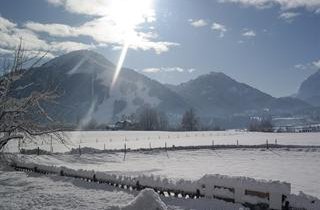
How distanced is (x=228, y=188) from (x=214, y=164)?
92.7ft

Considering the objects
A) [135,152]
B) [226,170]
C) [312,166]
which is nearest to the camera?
[226,170]

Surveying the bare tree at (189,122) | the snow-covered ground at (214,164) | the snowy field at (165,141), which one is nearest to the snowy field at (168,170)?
the snow-covered ground at (214,164)

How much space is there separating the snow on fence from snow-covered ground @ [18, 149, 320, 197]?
9.15 m

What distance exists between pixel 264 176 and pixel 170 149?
3335cm

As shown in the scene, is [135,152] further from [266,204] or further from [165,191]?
[266,204]

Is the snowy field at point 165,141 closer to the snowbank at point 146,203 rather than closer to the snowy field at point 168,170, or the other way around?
the snowy field at point 168,170

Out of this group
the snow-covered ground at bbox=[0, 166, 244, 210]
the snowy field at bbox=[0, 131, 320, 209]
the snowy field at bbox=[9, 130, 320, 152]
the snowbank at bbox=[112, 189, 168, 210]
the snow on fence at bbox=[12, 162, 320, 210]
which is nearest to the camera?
the snowbank at bbox=[112, 189, 168, 210]

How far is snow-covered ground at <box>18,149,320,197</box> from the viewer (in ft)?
123

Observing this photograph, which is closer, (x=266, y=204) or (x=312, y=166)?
(x=266, y=204)

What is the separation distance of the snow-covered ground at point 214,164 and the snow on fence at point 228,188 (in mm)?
9148

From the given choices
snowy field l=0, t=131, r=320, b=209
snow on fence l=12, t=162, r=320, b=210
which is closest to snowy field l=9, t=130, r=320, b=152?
snowy field l=0, t=131, r=320, b=209

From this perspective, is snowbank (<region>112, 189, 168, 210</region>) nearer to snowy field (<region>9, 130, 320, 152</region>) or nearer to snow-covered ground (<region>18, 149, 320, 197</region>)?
snow-covered ground (<region>18, 149, 320, 197</region>)

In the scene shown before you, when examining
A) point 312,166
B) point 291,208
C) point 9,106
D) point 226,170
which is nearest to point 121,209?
point 291,208

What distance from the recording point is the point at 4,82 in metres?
21.6
